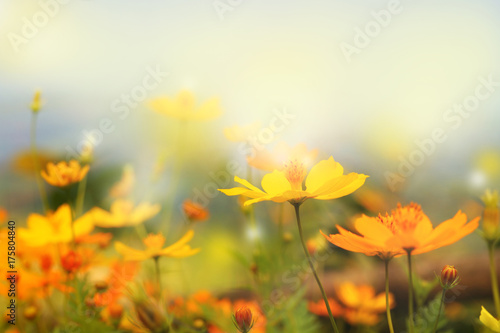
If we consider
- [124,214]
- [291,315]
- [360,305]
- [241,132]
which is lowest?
[360,305]

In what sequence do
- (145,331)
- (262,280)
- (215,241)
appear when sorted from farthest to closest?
(215,241), (262,280), (145,331)

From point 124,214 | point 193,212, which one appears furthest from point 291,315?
point 124,214

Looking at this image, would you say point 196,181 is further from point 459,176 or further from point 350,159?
point 459,176

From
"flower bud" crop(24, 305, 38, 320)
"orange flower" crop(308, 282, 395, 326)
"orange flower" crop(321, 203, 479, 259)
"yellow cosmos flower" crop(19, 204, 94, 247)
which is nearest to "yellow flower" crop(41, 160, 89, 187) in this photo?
"yellow cosmos flower" crop(19, 204, 94, 247)

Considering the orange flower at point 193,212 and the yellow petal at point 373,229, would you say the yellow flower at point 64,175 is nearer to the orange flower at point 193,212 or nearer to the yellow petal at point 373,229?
the orange flower at point 193,212

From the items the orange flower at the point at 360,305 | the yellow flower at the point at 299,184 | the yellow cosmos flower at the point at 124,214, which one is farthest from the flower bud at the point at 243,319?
the orange flower at the point at 360,305

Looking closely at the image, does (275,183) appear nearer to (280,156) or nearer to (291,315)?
(280,156)

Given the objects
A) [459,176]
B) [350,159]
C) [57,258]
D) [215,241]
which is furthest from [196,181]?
[459,176]
